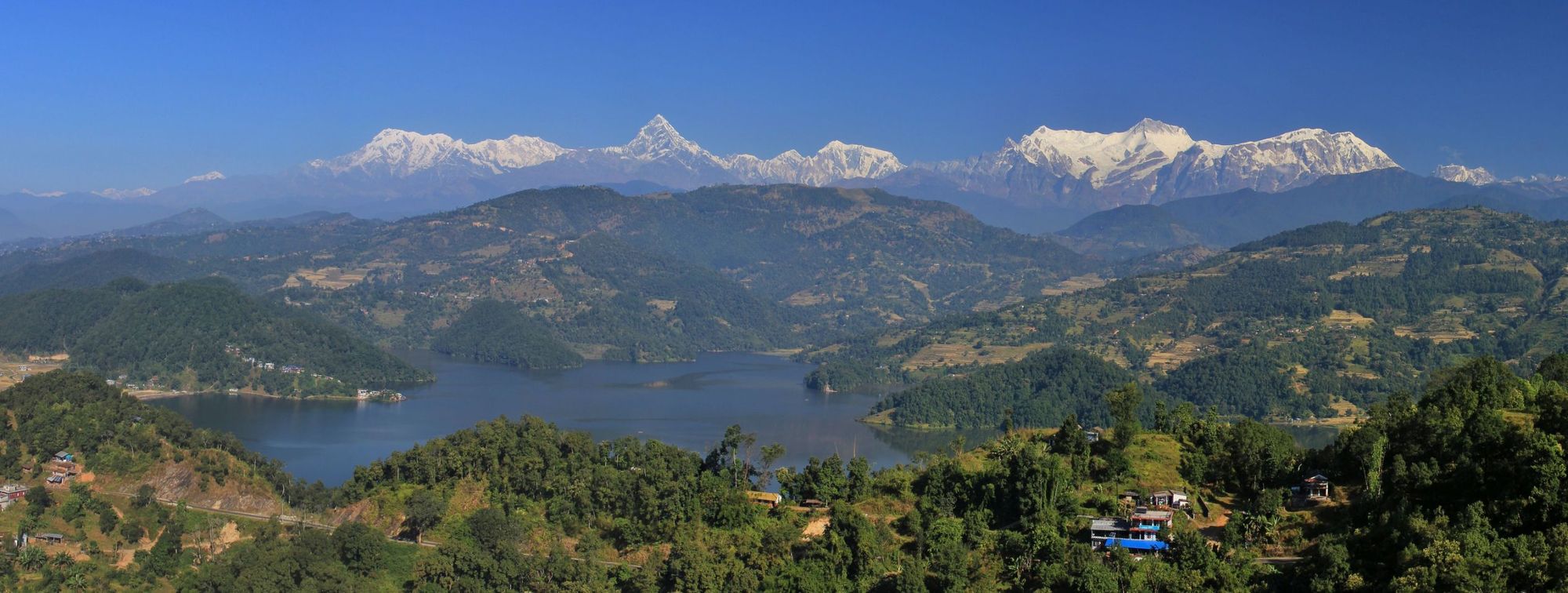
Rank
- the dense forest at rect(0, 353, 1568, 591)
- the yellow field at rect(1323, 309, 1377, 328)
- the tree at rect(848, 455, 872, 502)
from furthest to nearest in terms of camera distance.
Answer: the yellow field at rect(1323, 309, 1377, 328), the tree at rect(848, 455, 872, 502), the dense forest at rect(0, 353, 1568, 591)

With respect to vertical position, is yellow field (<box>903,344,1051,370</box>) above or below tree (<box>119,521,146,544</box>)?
below

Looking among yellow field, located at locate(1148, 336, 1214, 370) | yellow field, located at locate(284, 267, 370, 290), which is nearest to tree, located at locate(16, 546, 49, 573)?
yellow field, located at locate(1148, 336, 1214, 370)

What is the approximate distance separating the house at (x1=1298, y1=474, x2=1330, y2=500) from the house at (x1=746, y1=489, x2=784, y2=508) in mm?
18640

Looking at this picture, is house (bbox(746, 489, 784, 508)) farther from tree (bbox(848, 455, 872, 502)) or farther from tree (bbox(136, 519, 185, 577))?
tree (bbox(136, 519, 185, 577))

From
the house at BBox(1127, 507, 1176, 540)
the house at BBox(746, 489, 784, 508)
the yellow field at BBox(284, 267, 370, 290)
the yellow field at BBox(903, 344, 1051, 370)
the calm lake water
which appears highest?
the yellow field at BBox(284, 267, 370, 290)

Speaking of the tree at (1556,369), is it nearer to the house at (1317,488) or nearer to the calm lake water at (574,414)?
the house at (1317,488)

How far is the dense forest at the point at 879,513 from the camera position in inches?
1371

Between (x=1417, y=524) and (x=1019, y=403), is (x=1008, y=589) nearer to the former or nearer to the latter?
(x=1417, y=524)

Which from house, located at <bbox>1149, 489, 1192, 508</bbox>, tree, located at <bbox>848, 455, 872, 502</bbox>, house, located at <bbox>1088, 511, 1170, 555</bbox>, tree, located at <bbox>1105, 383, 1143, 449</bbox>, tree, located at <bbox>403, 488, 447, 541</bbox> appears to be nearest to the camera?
house, located at <bbox>1088, 511, 1170, 555</bbox>

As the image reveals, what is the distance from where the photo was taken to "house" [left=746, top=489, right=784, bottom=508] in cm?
5084

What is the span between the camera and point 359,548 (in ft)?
152

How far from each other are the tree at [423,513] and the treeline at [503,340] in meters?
91.7

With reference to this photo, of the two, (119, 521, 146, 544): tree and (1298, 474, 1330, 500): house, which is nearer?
(1298, 474, 1330, 500): house

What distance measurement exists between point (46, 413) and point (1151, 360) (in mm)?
92036
